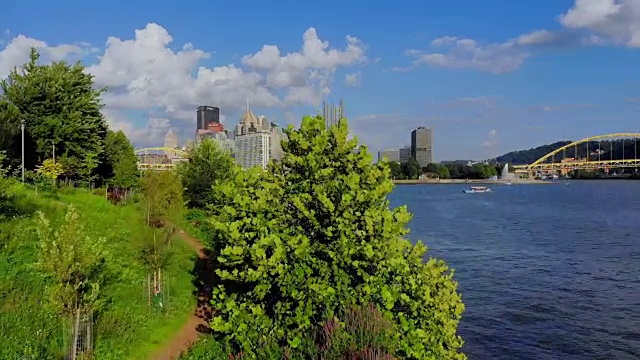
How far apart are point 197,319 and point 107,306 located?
2.46 m

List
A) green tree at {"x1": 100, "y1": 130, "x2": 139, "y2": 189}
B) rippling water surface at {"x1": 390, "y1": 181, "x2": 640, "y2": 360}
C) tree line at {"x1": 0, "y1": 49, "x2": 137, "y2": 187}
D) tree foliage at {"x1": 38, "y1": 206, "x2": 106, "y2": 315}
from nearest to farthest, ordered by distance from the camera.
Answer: tree foliage at {"x1": 38, "y1": 206, "x2": 106, "y2": 315}
rippling water surface at {"x1": 390, "y1": 181, "x2": 640, "y2": 360}
tree line at {"x1": 0, "y1": 49, "x2": 137, "y2": 187}
green tree at {"x1": 100, "y1": 130, "x2": 139, "y2": 189}

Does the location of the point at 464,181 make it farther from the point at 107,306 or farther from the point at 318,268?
the point at 318,268

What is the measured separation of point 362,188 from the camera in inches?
421

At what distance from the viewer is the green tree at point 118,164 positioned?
40.0 m

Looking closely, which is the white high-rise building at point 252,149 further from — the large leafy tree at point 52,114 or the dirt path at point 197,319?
the dirt path at point 197,319

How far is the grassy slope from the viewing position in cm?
1108

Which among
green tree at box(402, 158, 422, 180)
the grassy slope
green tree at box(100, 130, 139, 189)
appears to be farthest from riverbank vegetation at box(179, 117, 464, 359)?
green tree at box(402, 158, 422, 180)

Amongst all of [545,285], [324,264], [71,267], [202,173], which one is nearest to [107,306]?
[71,267]

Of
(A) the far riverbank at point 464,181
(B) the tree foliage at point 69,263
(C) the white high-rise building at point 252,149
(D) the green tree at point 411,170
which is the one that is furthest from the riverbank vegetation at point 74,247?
(D) the green tree at point 411,170

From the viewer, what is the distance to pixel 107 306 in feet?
43.6

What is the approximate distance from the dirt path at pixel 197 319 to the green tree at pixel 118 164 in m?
20.6

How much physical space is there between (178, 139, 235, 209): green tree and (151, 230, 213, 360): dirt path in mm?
11716

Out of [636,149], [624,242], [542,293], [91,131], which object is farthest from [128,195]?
[636,149]

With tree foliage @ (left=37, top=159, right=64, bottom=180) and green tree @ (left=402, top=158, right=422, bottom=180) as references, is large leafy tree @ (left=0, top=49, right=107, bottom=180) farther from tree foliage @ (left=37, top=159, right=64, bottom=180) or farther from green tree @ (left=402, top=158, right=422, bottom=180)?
green tree @ (left=402, top=158, right=422, bottom=180)
